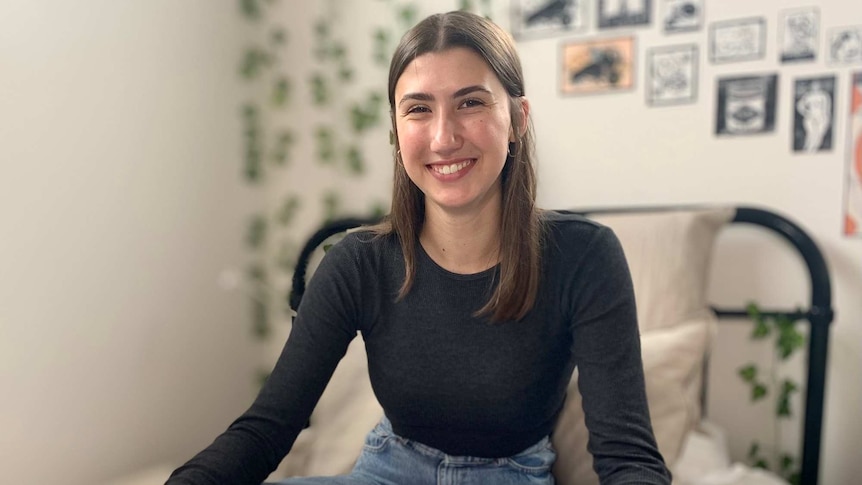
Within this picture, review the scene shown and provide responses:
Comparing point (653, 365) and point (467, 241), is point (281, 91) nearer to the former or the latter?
point (467, 241)

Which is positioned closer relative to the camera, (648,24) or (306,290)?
(306,290)

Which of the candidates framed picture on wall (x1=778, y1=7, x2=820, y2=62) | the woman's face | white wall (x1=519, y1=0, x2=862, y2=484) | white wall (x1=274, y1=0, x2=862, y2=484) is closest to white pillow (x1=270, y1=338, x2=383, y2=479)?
the woman's face

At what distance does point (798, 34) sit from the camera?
136cm

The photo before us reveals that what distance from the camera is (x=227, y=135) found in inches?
60.1

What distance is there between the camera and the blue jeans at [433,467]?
0.88m

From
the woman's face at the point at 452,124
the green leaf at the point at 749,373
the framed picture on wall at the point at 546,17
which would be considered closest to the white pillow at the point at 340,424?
the woman's face at the point at 452,124

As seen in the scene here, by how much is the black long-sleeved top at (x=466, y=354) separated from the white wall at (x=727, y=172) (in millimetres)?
516

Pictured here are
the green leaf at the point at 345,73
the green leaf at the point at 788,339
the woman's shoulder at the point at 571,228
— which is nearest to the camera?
the woman's shoulder at the point at 571,228

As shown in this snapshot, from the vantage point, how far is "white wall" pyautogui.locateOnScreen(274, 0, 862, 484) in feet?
4.47

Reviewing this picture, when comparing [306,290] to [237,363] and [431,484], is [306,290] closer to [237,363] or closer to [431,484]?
[431,484]

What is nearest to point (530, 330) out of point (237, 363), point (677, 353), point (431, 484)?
point (431, 484)

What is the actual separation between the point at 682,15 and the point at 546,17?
12.5 inches

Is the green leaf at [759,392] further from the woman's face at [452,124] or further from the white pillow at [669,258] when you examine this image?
the woman's face at [452,124]

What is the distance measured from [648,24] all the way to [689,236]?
1.74 ft
